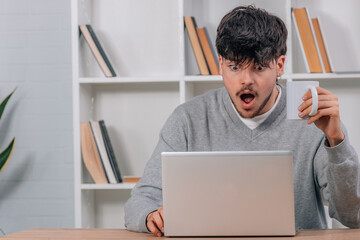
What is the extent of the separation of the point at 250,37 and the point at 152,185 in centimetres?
54

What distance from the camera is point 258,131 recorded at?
65.9 inches

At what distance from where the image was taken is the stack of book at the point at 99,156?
2.38 m

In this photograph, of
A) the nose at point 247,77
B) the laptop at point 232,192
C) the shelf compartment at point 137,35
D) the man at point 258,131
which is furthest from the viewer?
the shelf compartment at point 137,35

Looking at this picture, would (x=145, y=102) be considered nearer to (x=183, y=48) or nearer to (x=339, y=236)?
(x=183, y=48)

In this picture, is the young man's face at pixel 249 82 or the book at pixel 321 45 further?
the book at pixel 321 45

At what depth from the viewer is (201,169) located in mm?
1161

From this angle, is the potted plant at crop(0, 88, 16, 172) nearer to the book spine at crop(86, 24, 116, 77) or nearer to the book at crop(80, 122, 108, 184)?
the book at crop(80, 122, 108, 184)

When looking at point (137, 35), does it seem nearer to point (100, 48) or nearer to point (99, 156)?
point (100, 48)

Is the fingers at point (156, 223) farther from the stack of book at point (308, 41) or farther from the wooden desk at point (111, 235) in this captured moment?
the stack of book at point (308, 41)

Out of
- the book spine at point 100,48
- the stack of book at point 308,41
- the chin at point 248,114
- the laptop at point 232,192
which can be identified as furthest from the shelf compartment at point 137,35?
the laptop at point 232,192

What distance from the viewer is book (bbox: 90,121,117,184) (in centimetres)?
238

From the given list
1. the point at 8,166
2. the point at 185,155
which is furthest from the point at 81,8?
the point at 185,155

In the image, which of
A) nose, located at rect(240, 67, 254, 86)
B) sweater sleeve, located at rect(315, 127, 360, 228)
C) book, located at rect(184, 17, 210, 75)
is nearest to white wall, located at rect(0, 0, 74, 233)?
book, located at rect(184, 17, 210, 75)

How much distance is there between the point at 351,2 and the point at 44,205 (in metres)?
1.86
